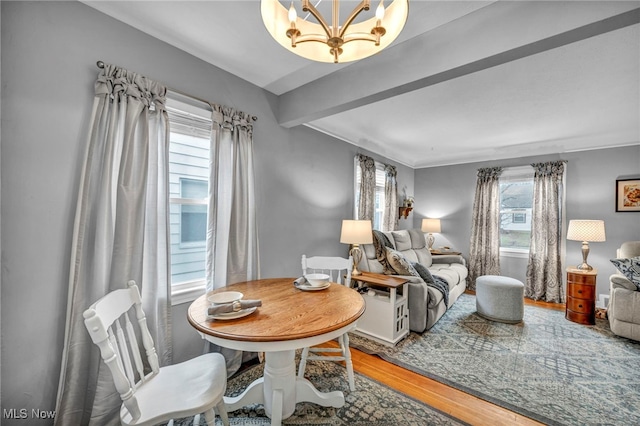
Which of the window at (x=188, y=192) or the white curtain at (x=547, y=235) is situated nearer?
the window at (x=188, y=192)

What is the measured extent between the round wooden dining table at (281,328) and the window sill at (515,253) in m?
4.25

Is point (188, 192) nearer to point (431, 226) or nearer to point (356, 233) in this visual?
point (356, 233)

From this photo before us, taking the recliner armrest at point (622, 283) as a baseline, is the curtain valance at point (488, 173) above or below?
above

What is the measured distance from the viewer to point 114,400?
1482mm

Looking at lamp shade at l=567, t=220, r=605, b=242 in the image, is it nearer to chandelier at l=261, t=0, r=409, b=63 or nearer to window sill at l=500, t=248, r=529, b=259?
window sill at l=500, t=248, r=529, b=259

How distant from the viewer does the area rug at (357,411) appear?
1615 mm

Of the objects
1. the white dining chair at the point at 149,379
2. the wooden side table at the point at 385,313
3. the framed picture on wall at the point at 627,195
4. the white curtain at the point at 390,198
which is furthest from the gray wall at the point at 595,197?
the white dining chair at the point at 149,379

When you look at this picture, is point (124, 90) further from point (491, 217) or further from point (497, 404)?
point (491, 217)

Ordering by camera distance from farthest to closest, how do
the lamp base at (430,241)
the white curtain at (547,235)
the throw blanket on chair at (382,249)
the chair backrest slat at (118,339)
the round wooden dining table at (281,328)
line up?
the lamp base at (430,241) → the white curtain at (547,235) → the throw blanket on chair at (382,249) → the round wooden dining table at (281,328) → the chair backrest slat at (118,339)

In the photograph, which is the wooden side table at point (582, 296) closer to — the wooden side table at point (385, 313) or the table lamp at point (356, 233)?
the wooden side table at point (385, 313)

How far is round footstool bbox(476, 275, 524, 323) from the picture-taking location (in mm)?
3112

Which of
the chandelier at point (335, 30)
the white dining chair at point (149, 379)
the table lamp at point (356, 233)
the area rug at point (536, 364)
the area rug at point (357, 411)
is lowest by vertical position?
the area rug at point (357, 411)

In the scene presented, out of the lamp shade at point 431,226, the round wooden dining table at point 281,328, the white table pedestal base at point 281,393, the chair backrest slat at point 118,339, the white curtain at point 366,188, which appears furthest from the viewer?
the lamp shade at point 431,226

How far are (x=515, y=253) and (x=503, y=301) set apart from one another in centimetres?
184
